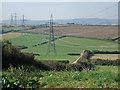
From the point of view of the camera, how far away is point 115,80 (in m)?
6.68

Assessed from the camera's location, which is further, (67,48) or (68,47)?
(68,47)

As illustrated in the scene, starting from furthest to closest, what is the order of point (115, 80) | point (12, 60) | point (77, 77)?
point (12, 60) → point (77, 77) → point (115, 80)

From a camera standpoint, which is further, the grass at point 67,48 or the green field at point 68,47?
the green field at point 68,47

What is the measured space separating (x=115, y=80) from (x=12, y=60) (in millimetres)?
7655

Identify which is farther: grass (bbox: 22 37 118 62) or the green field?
the green field

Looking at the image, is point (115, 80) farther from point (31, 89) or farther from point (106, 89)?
point (31, 89)

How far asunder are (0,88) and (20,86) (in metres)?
0.58

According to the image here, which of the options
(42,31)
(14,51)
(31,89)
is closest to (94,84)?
(31,89)

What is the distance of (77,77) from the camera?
290 inches

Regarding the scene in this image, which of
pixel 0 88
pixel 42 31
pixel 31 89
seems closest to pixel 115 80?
pixel 31 89

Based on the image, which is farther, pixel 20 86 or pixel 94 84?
pixel 94 84

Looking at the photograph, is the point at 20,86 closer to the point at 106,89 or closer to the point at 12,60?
the point at 106,89

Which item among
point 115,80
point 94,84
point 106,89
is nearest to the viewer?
point 106,89

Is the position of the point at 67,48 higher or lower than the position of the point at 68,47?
lower
